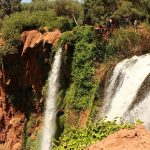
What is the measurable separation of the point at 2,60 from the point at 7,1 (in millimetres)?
15887

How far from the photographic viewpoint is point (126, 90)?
2022cm

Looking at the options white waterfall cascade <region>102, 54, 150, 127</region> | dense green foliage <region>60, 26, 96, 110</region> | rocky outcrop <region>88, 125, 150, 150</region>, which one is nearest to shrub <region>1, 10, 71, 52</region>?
dense green foliage <region>60, 26, 96, 110</region>

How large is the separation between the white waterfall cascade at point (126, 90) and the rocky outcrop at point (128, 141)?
9.49 meters

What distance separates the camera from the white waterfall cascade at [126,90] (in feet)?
59.6

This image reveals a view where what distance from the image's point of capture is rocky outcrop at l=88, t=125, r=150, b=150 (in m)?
7.71

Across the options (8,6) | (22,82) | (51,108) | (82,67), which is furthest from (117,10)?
(8,6)

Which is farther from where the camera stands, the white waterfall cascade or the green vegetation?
the green vegetation

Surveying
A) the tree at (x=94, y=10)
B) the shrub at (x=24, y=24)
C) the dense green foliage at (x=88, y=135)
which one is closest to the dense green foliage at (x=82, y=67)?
the shrub at (x=24, y=24)

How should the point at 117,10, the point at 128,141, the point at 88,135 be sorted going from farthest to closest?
the point at 117,10 → the point at 88,135 → the point at 128,141

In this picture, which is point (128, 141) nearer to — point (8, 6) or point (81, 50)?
point (81, 50)

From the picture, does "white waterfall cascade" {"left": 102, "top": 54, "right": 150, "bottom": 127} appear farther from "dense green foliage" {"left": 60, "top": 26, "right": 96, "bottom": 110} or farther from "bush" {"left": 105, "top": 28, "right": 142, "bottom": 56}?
"bush" {"left": 105, "top": 28, "right": 142, "bottom": 56}

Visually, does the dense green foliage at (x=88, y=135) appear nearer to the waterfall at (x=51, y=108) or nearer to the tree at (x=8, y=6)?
the waterfall at (x=51, y=108)

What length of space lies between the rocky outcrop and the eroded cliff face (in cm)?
1965

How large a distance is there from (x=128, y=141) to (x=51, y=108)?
20723 millimetres
